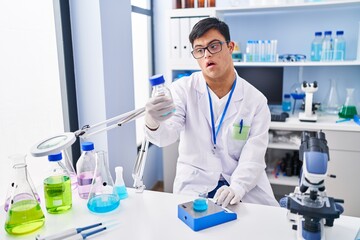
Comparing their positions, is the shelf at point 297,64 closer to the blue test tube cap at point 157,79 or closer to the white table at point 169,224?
the white table at point 169,224

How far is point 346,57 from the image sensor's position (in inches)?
109

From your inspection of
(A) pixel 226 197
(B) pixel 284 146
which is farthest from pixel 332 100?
(A) pixel 226 197

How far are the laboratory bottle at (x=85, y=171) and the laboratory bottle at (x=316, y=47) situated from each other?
85.0 inches

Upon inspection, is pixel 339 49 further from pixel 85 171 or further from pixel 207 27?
pixel 85 171

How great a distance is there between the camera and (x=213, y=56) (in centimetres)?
160

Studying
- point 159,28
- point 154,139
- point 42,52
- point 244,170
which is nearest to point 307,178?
point 244,170

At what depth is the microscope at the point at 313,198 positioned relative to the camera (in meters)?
0.87

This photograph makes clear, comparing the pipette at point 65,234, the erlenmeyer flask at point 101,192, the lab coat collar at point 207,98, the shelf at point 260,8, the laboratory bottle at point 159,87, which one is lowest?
the pipette at point 65,234

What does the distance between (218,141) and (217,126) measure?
0.25 feet

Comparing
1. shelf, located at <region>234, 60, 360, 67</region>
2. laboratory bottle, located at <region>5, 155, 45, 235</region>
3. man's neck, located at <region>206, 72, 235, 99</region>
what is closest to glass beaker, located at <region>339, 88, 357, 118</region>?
shelf, located at <region>234, 60, 360, 67</region>

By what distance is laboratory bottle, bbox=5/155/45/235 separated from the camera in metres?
1.03

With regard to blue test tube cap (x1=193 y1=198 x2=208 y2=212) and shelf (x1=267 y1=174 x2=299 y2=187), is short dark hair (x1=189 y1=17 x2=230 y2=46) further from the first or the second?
shelf (x1=267 y1=174 x2=299 y2=187)

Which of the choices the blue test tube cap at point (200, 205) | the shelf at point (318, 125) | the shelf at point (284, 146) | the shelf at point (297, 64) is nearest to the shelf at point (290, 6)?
the shelf at point (297, 64)

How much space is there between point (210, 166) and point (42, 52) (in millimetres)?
1034
